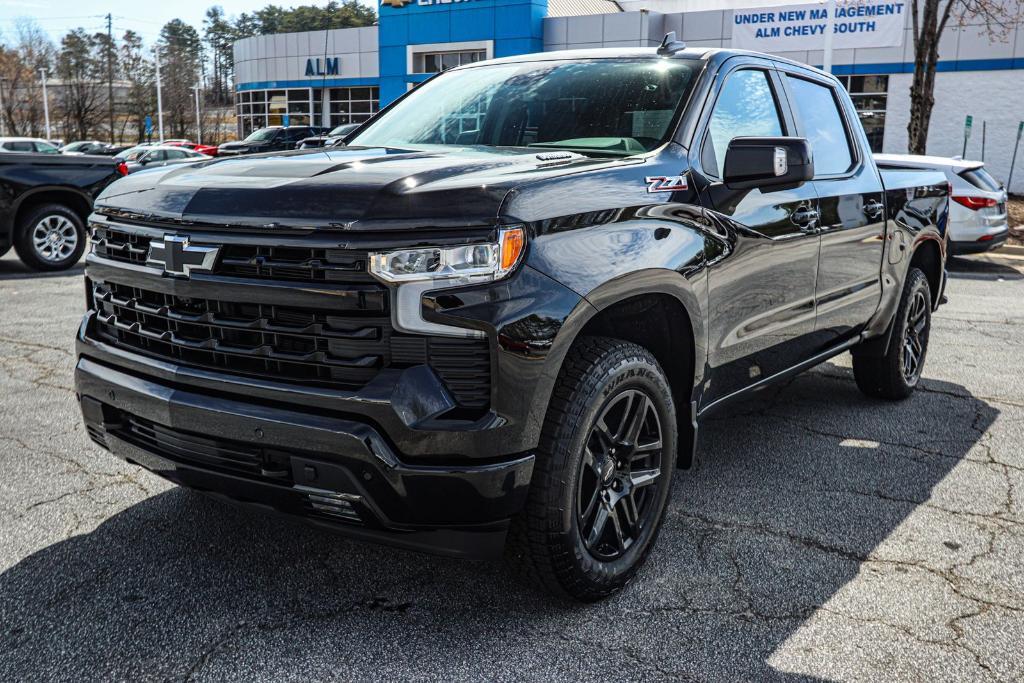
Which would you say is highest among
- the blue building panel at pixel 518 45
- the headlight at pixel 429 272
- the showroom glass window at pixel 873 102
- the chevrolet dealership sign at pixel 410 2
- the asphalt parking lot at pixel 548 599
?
the chevrolet dealership sign at pixel 410 2

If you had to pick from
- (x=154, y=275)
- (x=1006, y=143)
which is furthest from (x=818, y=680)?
(x=1006, y=143)

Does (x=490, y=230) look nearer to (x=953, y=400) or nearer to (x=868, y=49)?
(x=953, y=400)

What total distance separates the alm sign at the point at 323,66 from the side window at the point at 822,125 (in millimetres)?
44081

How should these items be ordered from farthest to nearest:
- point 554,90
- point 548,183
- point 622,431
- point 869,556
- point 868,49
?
point 868,49, point 554,90, point 869,556, point 622,431, point 548,183

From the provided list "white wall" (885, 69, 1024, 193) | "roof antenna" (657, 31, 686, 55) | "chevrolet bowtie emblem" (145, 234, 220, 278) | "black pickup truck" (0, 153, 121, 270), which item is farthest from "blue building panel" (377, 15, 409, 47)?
"chevrolet bowtie emblem" (145, 234, 220, 278)

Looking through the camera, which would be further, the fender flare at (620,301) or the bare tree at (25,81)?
the bare tree at (25,81)

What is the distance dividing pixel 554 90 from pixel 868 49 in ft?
92.2

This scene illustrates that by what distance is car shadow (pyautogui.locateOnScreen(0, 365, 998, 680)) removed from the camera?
2.73m

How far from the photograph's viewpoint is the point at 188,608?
3016 mm

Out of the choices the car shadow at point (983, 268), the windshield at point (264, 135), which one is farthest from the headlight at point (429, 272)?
the windshield at point (264, 135)

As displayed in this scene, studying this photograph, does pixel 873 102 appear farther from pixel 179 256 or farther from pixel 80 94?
pixel 80 94

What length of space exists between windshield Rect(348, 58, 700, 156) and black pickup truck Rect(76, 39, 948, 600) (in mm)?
13

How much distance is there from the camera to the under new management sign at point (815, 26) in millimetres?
27984

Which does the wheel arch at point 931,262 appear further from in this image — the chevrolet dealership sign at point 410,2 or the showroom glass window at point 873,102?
the chevrolet dealership sign at point 410,2
